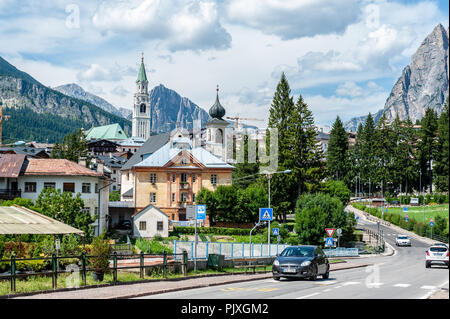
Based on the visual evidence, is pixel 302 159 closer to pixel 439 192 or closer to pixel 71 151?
pixel 71 151

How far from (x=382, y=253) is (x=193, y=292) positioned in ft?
160

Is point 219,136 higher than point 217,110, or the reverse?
point 217,110

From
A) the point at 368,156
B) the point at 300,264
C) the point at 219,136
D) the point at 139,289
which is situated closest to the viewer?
the point at 139,289

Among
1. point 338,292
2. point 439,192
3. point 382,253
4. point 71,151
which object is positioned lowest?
point 382,253

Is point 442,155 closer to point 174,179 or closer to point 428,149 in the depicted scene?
point 428,149

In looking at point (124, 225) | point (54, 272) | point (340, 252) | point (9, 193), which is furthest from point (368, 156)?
point (54, 272)

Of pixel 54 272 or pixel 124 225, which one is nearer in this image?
pixel 54 272

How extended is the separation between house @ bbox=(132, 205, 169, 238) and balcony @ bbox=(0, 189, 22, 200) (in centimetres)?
1724

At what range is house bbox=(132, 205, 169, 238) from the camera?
72125 millimetres

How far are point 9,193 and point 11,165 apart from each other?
3.64 m

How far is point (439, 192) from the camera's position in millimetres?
10406

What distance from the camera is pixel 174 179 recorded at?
86.1m

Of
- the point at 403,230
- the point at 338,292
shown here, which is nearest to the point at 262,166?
the point at 403,230

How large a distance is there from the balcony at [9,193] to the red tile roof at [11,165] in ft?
5.35
